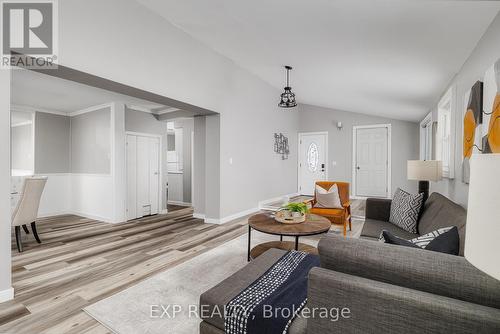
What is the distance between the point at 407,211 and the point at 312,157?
209 inches

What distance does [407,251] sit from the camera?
1.07 metres

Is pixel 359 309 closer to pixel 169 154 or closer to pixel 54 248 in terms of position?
pixel 54 248

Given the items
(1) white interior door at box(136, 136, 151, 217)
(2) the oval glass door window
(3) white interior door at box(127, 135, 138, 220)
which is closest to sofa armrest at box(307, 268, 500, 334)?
(3) white interior door at box(127, 135, 138, 220)

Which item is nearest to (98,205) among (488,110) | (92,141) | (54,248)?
(92,141)

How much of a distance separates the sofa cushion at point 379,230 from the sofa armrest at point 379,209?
13 centimetres

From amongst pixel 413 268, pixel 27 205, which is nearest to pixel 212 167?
pixel 27 205

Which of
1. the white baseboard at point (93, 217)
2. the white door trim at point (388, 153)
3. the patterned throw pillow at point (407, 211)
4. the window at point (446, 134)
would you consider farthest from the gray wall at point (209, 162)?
the white door trim at point (388, 153)

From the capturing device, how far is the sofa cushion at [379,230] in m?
2.53

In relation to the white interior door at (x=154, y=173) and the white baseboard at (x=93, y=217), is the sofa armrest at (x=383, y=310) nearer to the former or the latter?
the white baseboard at (x=93, y=217)

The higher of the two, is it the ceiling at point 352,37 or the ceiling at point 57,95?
the ceiling at point 352,37

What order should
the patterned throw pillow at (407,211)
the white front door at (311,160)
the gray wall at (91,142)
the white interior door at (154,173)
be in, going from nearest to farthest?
1. the patterned throw pillow at (407,211)
2. the gray wall at (91,142)
3. the white interior door at (154,173)
4. the white front door at (311,160)

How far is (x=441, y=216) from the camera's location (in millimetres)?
2113

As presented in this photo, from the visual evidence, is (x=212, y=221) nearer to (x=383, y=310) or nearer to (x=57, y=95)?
Answer: (x=57, y=95)

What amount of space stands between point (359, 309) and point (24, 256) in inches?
155
